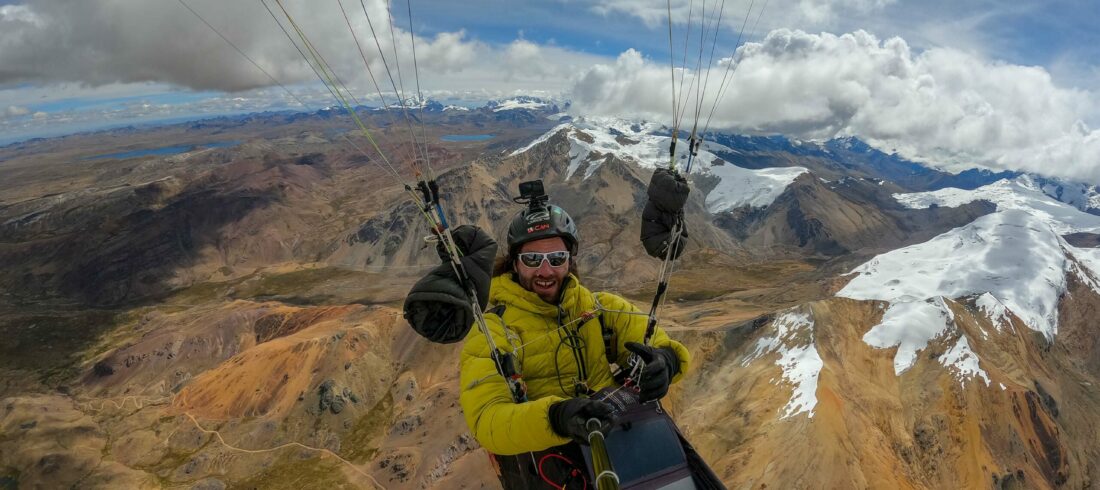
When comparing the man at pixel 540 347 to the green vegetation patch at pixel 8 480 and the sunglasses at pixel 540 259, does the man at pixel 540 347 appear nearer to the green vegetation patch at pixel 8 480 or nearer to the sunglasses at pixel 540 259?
the sunglasses at pixel 540 259

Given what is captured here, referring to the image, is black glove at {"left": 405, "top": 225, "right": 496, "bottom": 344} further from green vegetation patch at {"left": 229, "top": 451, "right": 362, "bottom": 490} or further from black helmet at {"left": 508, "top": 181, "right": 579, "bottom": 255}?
green vegetation patch at {"left": 229, "top": 451, "right": 362, "bottom": 490}

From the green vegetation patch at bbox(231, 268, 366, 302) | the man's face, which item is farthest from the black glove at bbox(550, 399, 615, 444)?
the green vegetation patch at bbox(231, 268, 366, 302)

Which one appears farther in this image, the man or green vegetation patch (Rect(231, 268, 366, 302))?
green vegetation patch (Rect(231, 268, 366, 302))

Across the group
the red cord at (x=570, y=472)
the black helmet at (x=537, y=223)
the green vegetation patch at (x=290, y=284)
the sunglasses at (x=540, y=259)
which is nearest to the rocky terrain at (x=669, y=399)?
the green vegetation patch at (x=290, y=284)

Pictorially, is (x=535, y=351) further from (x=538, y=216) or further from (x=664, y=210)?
(x=664, y=210)

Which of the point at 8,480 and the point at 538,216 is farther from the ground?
the point at 538,216

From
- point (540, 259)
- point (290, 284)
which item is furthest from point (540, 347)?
point (290, 284)

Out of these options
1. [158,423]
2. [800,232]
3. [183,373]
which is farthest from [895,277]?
[800,232]
